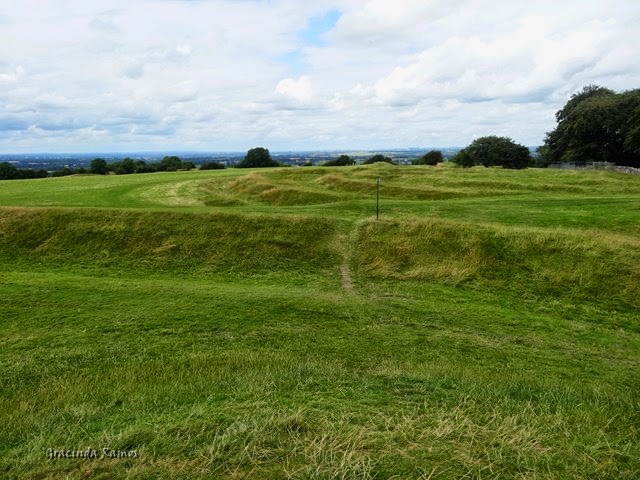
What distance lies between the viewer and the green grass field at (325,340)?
5277 millimetres

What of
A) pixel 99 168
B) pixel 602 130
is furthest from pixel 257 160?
pixel 602 130

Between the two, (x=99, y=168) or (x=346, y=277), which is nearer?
(x=346, y=277)

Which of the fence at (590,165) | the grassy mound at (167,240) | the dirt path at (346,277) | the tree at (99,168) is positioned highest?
the tree at (99,168)

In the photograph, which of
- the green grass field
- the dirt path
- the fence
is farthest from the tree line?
the dirt path

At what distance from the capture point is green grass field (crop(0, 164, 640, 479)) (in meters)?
5.28

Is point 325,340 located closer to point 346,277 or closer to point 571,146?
point 346,277

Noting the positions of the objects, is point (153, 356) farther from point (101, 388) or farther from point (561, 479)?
point (561, 479)

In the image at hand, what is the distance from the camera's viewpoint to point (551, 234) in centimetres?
1931

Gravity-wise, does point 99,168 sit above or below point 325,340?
above

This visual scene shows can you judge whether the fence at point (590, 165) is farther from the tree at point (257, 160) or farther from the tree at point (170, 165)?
the tree at point (170, 165)

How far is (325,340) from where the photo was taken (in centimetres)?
1197

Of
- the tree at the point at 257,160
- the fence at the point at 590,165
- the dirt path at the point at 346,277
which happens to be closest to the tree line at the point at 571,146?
A: the tree at the point at 257,160

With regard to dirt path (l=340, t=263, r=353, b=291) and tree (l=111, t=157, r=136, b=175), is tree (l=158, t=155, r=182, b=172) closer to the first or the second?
tree (l=111, t=157, r=136, b=175)

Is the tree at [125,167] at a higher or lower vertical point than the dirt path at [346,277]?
higher
